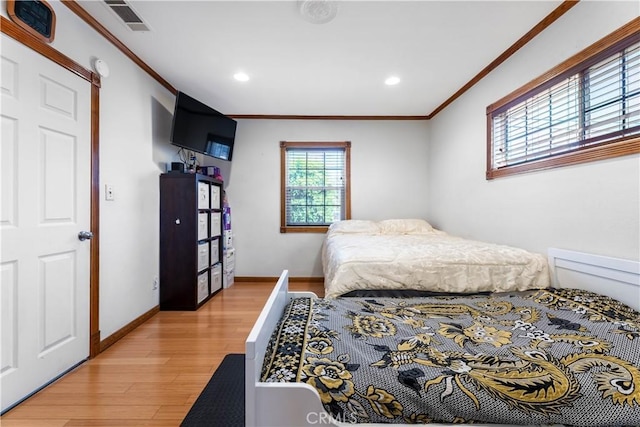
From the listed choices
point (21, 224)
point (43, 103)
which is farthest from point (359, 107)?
point (21, 224)

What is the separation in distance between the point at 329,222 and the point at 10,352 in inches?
127

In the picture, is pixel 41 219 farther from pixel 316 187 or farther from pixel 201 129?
pixel 316 187

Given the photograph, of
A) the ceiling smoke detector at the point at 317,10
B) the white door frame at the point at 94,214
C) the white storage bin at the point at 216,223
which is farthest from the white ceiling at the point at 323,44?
the white storage bin at the point at 216,223

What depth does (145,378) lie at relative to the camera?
1.70 meters

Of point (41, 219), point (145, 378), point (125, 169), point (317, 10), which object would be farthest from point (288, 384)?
point (125, 169)

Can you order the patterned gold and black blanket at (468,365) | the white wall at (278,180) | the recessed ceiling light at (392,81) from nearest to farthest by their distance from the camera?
1. the patterned gold and black blanket at (468,365)
2. the recessed ceiling light at (392,81)
3. the white wall at (278,180)

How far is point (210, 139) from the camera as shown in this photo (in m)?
3.31

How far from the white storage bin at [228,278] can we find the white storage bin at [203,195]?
979mm

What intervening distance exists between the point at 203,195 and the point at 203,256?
664 mm

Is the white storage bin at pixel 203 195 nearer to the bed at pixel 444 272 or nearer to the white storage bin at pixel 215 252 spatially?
the white storage bin at pixel 215 252

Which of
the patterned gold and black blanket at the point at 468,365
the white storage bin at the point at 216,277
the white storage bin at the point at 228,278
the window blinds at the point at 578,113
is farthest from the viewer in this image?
the white storage bin at the point at 228,278

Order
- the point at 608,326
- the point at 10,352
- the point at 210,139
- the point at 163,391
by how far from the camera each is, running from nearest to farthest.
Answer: the point at 608,326, the point at 10,352, the point at 163,391, the point at 210,139

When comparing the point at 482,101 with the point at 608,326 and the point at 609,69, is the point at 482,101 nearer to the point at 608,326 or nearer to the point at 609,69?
the point at 609,69

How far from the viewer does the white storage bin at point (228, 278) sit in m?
3.57
